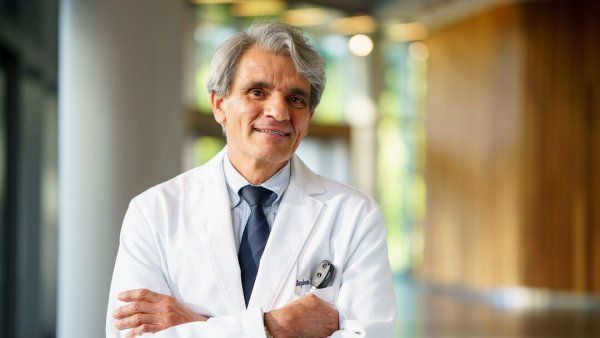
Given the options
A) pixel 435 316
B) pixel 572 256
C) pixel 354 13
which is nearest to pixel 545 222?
pixel 572 256

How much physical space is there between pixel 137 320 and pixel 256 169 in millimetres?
519

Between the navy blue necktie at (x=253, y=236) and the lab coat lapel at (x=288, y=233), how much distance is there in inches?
1.7

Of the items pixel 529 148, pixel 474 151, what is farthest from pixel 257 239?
pixel 474 151

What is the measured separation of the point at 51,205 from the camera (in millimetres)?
7445

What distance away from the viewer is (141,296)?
2.34 meters

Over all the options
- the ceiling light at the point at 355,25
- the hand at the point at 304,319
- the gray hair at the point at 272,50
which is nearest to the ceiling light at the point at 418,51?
the ceiling light at the point at 355,25

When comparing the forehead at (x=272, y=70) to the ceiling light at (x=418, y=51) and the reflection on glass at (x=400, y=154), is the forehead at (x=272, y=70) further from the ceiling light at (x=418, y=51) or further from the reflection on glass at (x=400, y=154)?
the reflection on glass at (x=400, y=154)

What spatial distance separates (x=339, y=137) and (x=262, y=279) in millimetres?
13469

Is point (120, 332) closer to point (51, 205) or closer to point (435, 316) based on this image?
point (51, 205)

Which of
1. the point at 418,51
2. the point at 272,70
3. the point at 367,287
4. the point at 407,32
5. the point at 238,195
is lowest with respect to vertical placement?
the point at 367,287

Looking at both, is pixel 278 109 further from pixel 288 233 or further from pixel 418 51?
pixel 418 51

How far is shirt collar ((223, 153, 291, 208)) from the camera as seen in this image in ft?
8.26

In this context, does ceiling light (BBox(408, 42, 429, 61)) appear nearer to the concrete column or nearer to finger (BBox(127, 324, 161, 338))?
the concrete column

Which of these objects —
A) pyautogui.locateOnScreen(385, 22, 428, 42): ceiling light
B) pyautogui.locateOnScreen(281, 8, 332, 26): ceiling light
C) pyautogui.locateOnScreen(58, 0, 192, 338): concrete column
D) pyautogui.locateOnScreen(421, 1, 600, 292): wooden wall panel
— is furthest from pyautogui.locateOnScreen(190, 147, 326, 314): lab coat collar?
pyautogui.locateOnScreen(385, 22, 428, 42): ceiling light
